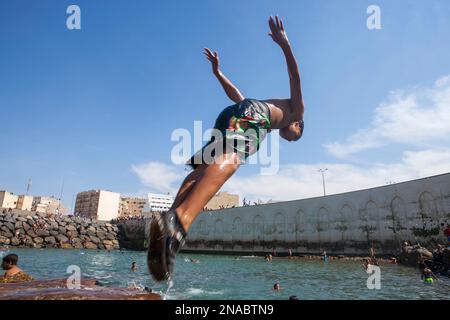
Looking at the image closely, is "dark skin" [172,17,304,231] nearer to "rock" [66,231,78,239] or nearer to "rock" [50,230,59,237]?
"rock" [50,230,59,237]

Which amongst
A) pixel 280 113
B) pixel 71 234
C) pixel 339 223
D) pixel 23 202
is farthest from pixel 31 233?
pixel 23 202

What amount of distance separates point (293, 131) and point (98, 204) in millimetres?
154428

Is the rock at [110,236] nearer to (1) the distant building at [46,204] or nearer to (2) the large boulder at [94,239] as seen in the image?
(2) the large boulder at [94,239]

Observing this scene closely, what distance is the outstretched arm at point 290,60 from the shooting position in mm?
2961

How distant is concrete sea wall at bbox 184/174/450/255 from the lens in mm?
30859

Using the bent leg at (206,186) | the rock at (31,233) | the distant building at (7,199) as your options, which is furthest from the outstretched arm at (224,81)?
the distant building at (7,199)

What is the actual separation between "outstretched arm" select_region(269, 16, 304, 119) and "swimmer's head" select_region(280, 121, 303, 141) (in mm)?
239

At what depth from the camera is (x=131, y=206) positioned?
570 ft

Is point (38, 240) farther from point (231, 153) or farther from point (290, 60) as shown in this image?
point (290, 60)

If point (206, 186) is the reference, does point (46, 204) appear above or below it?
above

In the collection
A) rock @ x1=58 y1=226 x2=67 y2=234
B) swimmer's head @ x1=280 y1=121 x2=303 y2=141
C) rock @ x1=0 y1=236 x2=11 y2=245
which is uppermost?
swimmer's head @ x1=280 y1=121 x2=303 y2=141

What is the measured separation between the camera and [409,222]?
32344 mm

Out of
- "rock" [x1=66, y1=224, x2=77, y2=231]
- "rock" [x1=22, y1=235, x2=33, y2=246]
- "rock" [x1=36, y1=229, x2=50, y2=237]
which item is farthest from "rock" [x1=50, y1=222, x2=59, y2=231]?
"rock" [x1=22, y1=235, x2=33, y2=246]

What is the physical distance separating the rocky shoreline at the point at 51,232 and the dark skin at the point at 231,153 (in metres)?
63.8
